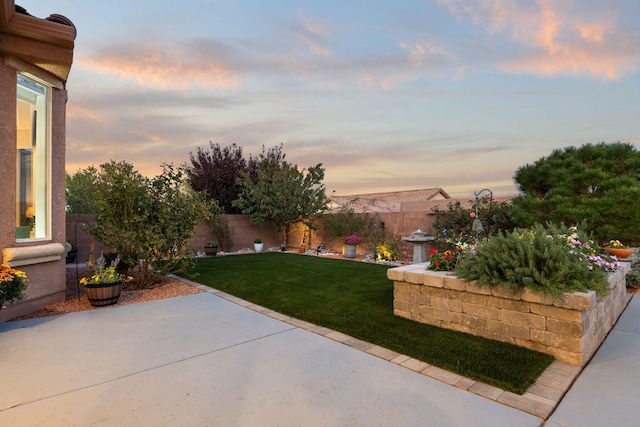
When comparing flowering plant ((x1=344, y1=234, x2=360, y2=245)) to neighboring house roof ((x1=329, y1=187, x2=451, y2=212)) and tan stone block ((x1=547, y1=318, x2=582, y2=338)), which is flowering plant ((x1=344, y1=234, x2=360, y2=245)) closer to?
tan stone block ((x1=547, y1=318, x2=582, y2=338))

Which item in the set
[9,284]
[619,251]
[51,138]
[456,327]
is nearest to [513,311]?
[456,327]

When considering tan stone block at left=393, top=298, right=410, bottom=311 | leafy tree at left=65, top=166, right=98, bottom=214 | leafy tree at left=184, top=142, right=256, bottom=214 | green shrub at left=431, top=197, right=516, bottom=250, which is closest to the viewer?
tan stone block at left=393, top=298, right=410, bottom=311

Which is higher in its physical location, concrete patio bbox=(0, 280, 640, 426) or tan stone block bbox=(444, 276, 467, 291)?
tan stone block bbox=(444, 276, 467, 291)

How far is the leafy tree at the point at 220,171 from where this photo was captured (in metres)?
15.7

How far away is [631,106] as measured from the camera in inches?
267

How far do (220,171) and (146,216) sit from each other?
10.1 m

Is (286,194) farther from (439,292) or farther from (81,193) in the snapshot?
(81,193)

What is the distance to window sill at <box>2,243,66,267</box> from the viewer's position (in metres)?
4.14

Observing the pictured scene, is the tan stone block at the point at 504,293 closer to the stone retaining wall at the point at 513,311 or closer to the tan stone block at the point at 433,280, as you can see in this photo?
the stone retaining wall at the point at 513,311

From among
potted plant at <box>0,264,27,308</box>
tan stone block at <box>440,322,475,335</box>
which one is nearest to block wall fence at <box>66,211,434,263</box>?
potted plant at <box>0,264,27,308</box>

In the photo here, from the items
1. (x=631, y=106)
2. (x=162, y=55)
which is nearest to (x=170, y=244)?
(x=162, y=55)

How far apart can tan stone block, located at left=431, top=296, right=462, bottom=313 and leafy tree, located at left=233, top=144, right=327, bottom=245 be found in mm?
9040

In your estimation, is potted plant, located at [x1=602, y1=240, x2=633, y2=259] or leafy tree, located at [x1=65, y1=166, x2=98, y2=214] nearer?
potted plant, located at [x1=602, y1=240, x2=633, y2=259]

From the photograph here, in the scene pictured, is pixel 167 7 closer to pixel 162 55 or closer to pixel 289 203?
pixel 162 55
